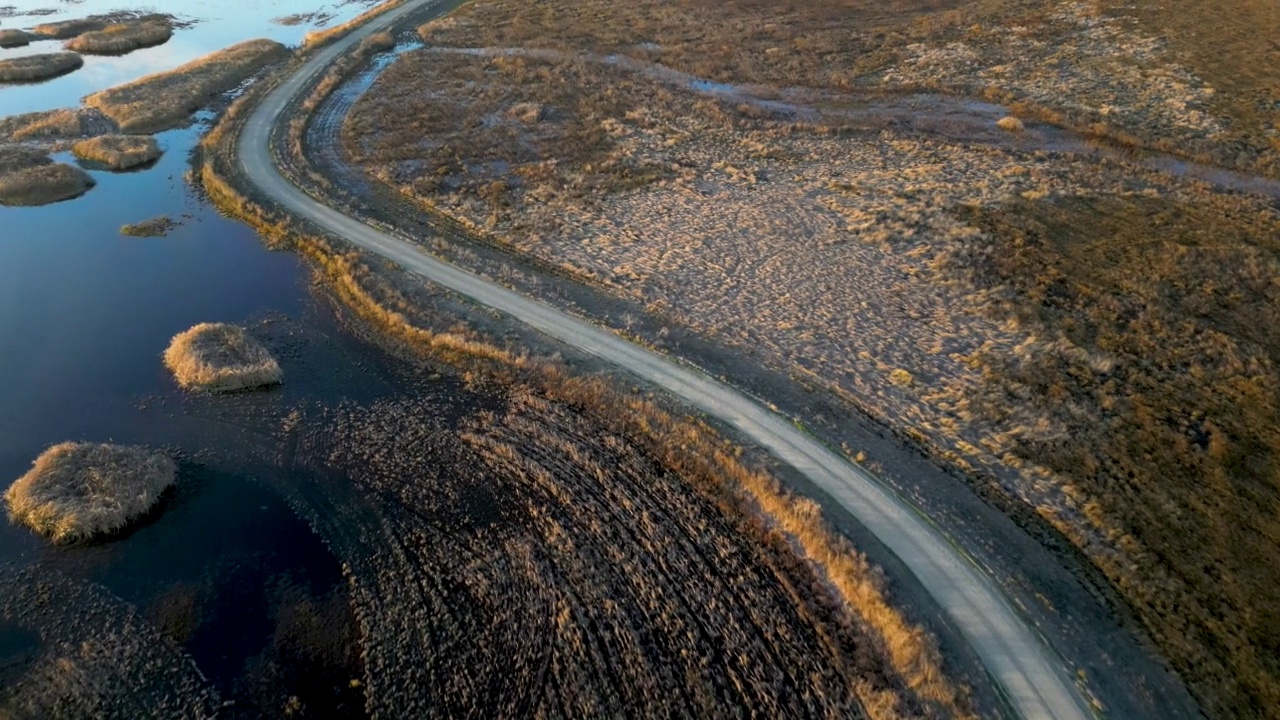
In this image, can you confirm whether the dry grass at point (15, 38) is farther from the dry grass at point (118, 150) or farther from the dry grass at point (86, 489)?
the dry grass at point (86, 489)

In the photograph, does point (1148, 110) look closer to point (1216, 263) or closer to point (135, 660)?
point (1216, 263)

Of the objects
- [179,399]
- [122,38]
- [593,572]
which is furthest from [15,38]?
[593,572]

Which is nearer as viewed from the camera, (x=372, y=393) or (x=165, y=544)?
(x=165, y=544)

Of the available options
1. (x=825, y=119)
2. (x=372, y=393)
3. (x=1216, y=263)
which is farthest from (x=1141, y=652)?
(x=825, y=119)

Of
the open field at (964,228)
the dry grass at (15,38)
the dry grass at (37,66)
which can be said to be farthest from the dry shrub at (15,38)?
the open field at (964,228)

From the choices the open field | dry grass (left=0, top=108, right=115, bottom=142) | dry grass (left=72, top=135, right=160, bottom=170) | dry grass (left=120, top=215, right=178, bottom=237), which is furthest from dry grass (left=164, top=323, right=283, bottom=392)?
dry grass (left=0, top=108, right=115, bottom=142)

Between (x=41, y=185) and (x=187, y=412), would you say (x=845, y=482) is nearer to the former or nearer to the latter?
(x=187, y=412)

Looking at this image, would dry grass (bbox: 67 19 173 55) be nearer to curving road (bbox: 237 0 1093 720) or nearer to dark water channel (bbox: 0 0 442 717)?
dark water channel (bbox: 0 0 442 717)
